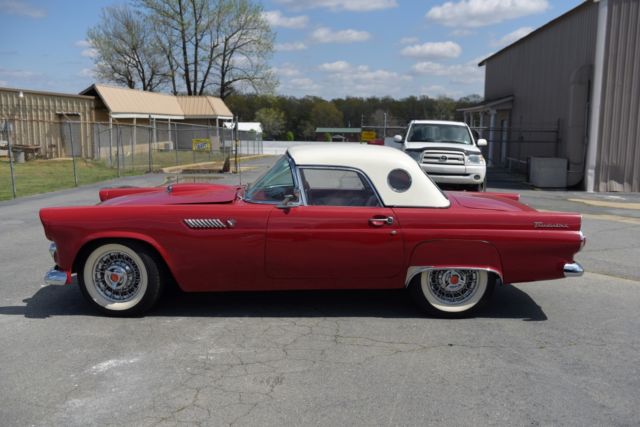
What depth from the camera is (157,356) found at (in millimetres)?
4281

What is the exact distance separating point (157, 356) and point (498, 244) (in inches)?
114

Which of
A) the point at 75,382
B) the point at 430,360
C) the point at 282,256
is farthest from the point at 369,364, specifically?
the point at 75,382

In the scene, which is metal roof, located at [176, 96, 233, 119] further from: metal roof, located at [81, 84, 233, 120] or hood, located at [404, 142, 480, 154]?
hood, located at [404, 142, 480, 154]

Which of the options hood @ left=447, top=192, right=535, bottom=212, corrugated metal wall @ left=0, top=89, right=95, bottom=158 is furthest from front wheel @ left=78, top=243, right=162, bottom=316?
corrugated metal wall @ left=0, top=89, right=95, bottom=158

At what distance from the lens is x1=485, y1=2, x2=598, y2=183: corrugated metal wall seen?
59.2ft

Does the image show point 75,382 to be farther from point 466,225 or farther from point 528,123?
point 528,123

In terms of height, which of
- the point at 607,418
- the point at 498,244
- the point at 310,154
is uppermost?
the point at 310,154

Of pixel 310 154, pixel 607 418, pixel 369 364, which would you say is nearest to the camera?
pixel 607 418

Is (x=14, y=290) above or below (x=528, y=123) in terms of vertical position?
below

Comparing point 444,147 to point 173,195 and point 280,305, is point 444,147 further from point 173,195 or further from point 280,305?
point 173,195

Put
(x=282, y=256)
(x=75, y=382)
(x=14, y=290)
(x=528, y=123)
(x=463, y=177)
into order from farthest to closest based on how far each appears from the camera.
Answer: (x=528, y=123) < (x=463, y=177) < (x=14, y=290) < (x=282, y=256) < (x=75, y=382)

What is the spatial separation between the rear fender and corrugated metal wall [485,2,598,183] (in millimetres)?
14728

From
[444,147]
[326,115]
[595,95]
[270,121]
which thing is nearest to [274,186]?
[444,147]

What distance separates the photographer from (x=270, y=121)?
3504 inches
